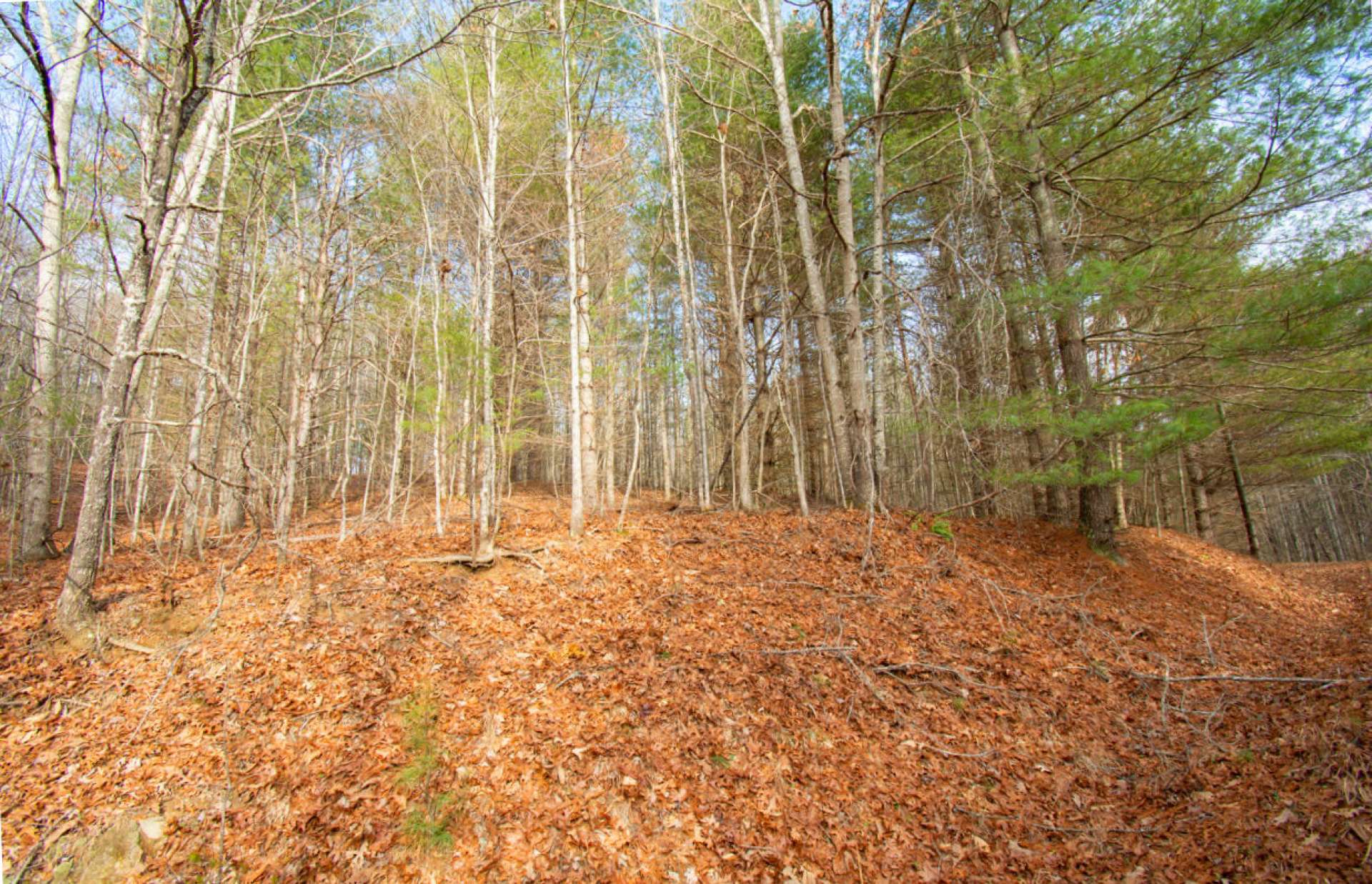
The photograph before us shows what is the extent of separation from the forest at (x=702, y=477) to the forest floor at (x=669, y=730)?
3 cm

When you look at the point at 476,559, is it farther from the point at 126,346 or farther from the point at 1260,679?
the point at 1260,679

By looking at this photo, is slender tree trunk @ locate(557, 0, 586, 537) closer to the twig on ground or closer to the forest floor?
the forest floor

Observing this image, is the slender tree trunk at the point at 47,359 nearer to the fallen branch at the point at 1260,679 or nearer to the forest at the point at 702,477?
the forest at the point at 702,477

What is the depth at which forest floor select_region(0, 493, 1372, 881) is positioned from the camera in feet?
7.75

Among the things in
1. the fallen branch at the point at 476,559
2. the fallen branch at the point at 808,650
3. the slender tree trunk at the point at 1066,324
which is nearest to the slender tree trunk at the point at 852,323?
the slender tree trunk at the point at 1066,324

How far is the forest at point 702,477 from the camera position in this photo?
2.59 metres

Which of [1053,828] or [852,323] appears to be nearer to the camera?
[1053,828]

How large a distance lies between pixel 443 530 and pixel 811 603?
5163mm

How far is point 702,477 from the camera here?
8164mm

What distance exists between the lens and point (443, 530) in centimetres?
687

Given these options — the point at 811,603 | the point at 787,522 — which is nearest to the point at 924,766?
the point at 811,603

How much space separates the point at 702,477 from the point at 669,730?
5161mm

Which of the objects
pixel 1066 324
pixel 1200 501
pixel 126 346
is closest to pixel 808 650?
pixel 126 346

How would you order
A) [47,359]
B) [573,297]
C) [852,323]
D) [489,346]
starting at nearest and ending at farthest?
[489,346]
[47,359]
[573,297]
[852,323]
